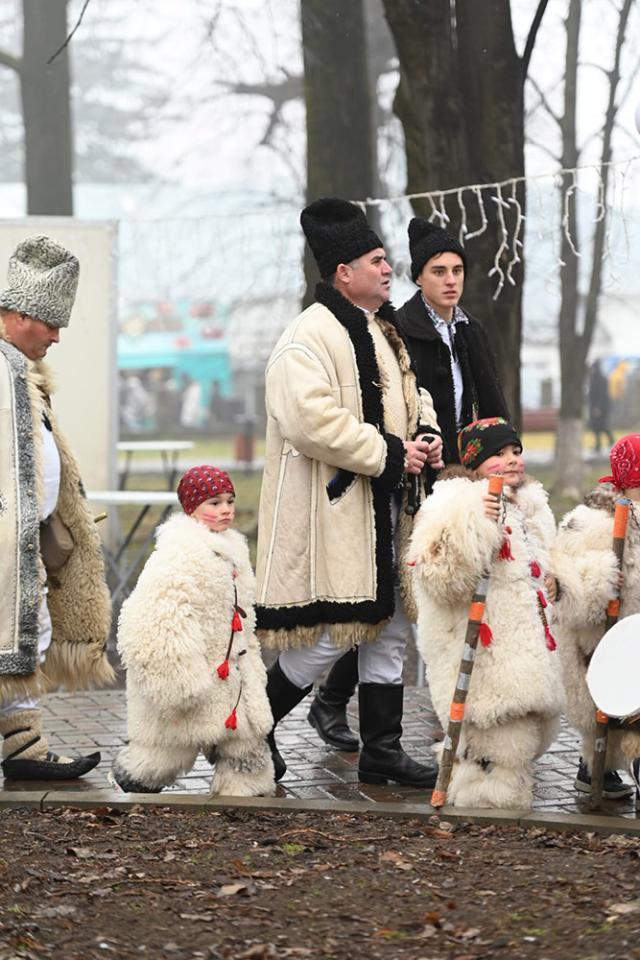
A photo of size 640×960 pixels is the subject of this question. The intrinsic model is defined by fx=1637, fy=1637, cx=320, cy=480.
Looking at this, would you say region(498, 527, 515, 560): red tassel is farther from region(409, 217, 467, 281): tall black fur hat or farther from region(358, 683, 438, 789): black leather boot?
region(409, 217, 467, 281): tall black fur hat

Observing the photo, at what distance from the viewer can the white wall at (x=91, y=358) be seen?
11375 millimetres

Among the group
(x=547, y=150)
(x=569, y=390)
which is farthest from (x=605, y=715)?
(x=569, y=390)

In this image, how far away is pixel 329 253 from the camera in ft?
20.4

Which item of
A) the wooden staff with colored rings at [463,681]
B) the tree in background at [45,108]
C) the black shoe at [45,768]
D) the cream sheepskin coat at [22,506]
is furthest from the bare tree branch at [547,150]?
the wooden staff with colored rings at [463,681]

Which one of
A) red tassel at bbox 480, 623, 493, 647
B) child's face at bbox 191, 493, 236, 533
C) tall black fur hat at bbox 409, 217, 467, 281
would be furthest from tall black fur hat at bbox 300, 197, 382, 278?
red tassel at bbox 480, 623, 493, 647

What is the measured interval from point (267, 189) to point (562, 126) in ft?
14.3

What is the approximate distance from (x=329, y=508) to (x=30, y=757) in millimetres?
1549

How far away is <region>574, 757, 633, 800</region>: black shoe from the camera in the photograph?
6.02 meters

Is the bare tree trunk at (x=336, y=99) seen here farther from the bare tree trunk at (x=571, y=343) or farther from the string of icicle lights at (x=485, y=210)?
the bare tree trunk at (x=571, y=343)

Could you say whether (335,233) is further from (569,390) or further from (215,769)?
(569,390)

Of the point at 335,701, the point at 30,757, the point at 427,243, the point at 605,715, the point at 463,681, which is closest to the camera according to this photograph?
the point at 463,681

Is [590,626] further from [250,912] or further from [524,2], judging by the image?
[524,2]

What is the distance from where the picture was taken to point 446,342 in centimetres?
673

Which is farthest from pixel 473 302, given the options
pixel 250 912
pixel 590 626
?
pixel 250 912
